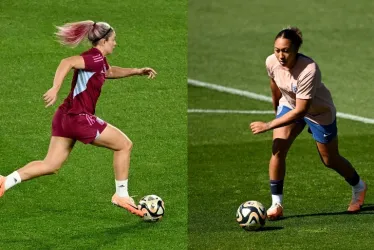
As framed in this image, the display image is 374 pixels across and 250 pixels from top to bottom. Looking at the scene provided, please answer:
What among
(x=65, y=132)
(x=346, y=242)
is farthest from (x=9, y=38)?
(x=346, y=242)

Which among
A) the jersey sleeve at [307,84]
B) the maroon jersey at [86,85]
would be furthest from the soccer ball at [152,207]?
the jersey sleeve at [307,84]

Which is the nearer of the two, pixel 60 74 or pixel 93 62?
pixel 60 74

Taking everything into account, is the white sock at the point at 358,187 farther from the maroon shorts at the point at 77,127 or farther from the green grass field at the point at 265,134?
the maroon shorts at the point at 77,127

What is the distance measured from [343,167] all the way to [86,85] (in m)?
2.65

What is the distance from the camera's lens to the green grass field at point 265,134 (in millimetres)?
11664

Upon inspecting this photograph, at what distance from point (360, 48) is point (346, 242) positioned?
30.3 feet

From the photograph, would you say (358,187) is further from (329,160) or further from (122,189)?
(122,189)

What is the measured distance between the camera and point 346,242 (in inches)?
438

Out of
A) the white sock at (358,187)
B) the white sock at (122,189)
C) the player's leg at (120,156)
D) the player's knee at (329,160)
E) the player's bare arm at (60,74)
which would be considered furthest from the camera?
the white sock at (358,187)

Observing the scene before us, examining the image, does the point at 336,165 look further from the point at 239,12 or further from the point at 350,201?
the point at 239,12

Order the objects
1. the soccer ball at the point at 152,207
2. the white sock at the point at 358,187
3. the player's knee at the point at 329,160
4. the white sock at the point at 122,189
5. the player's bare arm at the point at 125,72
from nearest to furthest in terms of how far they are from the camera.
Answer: the soccer ball at the point at 152,207 → the white sock at the point at 122,189 → the player's bare arm at the point at 125,72 → the player's knee at the point at 329,160 → the white sock at the point at 358,187

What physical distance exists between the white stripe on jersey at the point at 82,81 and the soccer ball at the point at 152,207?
3.93 ft

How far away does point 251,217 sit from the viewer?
38.0 ft

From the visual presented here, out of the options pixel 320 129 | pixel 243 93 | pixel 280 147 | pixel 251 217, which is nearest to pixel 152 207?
pixel 251 217
